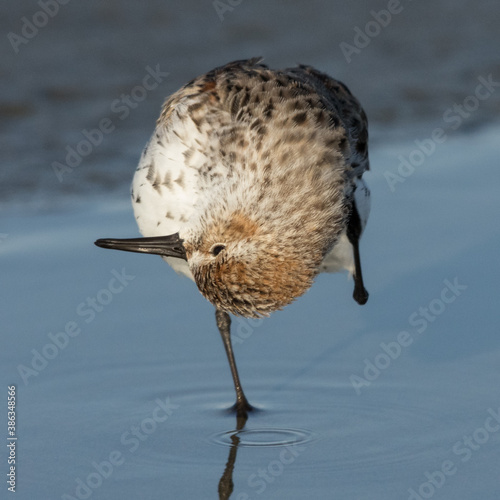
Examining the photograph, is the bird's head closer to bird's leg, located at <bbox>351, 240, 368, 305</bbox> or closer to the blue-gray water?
the blue-gray water

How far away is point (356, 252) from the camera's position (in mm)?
→ 7531

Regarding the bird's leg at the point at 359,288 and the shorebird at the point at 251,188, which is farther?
the bird's leg at the point at 359,288

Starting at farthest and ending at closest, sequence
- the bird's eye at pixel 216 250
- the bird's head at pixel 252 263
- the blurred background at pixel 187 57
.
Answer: the blurred background at pixel 187 57
the bird's eye at pixel 216 250
the bird's head at pixel 252 263

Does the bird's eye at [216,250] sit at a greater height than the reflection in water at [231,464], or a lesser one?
greater

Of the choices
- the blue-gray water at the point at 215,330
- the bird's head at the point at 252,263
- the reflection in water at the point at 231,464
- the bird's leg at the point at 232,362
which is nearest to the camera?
the bird's head at the point at 252,263

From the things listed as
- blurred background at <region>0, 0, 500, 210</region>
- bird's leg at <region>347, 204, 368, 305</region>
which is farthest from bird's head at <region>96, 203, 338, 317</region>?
blurred background at <region>0, 0, 500, 210</region>

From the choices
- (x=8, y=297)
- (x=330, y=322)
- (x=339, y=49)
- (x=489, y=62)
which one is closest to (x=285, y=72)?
(x=330, y=322)

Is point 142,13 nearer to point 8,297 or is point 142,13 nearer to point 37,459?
point 8,297

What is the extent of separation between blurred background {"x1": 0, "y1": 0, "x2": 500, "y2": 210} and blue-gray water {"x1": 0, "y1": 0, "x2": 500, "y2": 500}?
0.12 ft

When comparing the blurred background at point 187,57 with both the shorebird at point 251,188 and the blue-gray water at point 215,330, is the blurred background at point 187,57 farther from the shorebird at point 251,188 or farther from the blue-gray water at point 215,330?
the shorebird at point 251,188

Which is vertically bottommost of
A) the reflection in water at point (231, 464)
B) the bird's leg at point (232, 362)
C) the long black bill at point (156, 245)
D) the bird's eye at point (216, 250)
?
the reflection in water at point (231, 464)

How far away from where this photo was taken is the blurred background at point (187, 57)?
10883 mm

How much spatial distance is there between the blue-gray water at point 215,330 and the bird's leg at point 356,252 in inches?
7.6

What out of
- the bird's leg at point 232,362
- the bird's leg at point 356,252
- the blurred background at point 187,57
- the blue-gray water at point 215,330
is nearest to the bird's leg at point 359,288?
the bird's leg at point 356,252
